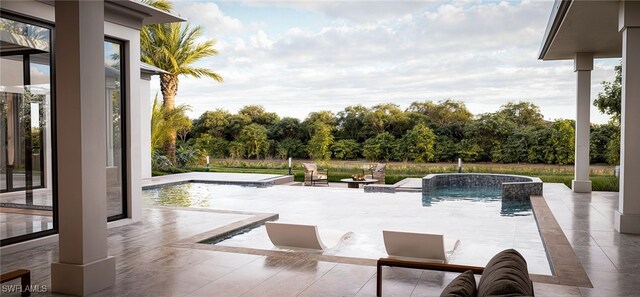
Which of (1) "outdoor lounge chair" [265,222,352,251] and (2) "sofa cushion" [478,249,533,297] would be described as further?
(1) "outdoor lounge chair" [265,222,352,251]

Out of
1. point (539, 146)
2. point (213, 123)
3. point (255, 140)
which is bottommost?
point (539, 146)

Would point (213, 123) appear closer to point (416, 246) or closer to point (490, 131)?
point (490, 131)

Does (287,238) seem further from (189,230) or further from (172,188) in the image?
(172,188)

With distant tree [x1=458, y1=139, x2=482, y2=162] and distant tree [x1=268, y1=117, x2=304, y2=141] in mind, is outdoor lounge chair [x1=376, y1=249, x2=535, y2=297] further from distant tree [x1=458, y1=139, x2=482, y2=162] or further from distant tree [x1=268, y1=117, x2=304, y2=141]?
distant tree [x1=268, y1=117, x2=304, y2=141]

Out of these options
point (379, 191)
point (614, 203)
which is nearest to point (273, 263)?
point (614, 203)

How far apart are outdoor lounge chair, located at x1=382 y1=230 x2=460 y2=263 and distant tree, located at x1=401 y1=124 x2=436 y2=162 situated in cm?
1763

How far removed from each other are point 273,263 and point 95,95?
2552 millimetres

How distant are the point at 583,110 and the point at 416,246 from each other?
8501mm

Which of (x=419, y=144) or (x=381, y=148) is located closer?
(x=419, y=144)

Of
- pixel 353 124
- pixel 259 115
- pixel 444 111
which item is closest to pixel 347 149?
pixel 353 124

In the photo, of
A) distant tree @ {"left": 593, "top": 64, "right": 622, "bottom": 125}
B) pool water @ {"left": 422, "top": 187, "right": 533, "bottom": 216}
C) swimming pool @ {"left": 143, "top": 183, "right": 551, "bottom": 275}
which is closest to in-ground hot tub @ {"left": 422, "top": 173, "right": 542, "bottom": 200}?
pool water @ {"left": 422, "top": 187, "right": 533, "bottom": 216}

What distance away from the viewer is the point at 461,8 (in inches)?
989

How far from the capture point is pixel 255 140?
25328mm

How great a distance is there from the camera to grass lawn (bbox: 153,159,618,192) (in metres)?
19.2
